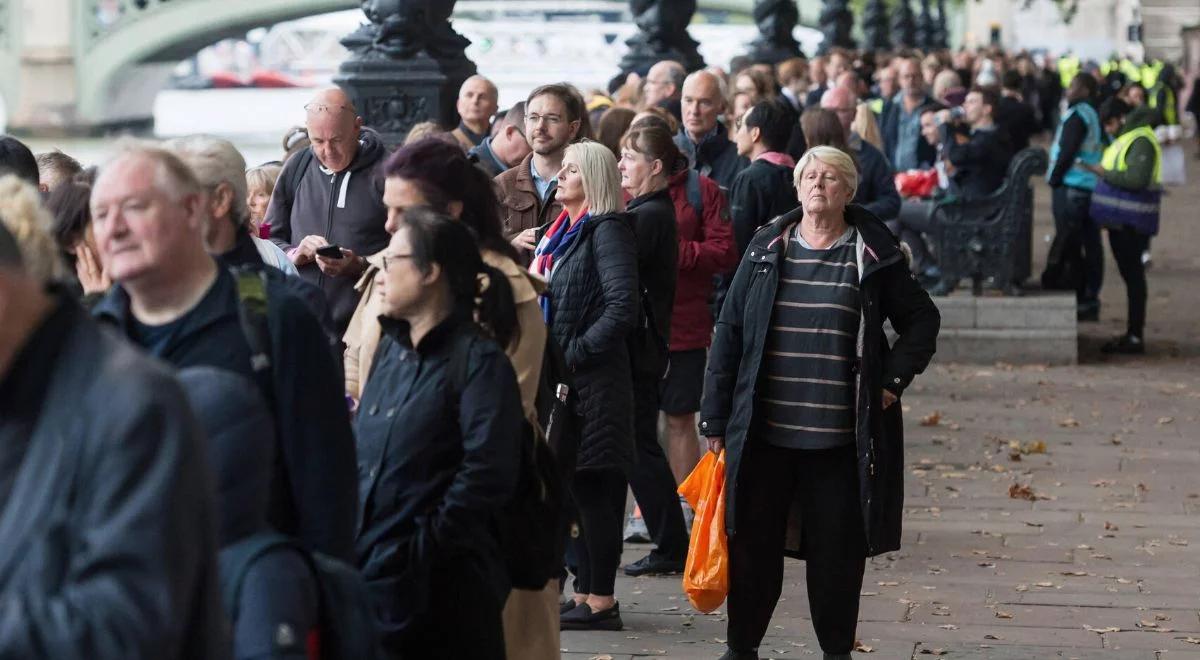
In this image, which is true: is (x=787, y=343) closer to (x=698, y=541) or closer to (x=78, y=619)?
(x=698, y=541)

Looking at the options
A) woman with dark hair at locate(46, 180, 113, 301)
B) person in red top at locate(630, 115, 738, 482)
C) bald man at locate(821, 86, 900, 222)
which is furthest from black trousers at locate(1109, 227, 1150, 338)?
woman with dark hair at locate(46, 180, 113, 301)

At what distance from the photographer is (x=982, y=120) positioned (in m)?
15.9

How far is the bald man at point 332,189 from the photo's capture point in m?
7.65

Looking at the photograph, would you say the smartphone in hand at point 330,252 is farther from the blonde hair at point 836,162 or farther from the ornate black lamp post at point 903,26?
the ornate black lamp post at point 903,26

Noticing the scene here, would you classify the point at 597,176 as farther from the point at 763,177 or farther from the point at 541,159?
the point at 763,177

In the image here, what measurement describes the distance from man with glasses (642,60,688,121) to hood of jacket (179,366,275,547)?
8.84m

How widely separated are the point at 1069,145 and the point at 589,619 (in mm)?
9140

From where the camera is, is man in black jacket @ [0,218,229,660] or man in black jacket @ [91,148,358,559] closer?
man in black jacket @ [0,218,229,660]

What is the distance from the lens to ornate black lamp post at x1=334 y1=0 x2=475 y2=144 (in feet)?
33.9

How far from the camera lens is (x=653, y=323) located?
293 inches

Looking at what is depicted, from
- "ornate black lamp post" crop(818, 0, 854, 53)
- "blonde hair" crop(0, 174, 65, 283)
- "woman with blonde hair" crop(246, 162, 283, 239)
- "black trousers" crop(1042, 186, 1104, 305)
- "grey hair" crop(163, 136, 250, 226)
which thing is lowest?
"black trousers" crop(1042, 186, 1104, 305)

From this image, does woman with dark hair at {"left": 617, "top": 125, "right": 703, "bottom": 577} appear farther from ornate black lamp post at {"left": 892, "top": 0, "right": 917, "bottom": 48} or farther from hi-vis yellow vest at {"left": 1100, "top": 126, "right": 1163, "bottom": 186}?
ornate black lamp post at {"left": 892, "top": 0, "right": 917, "bottom": 48}

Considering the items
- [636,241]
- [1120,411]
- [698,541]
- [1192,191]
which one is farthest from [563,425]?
[1192,191]

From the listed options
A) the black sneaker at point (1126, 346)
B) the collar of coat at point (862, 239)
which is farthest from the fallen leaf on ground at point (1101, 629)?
the black sneaker at point (1126, 346)
